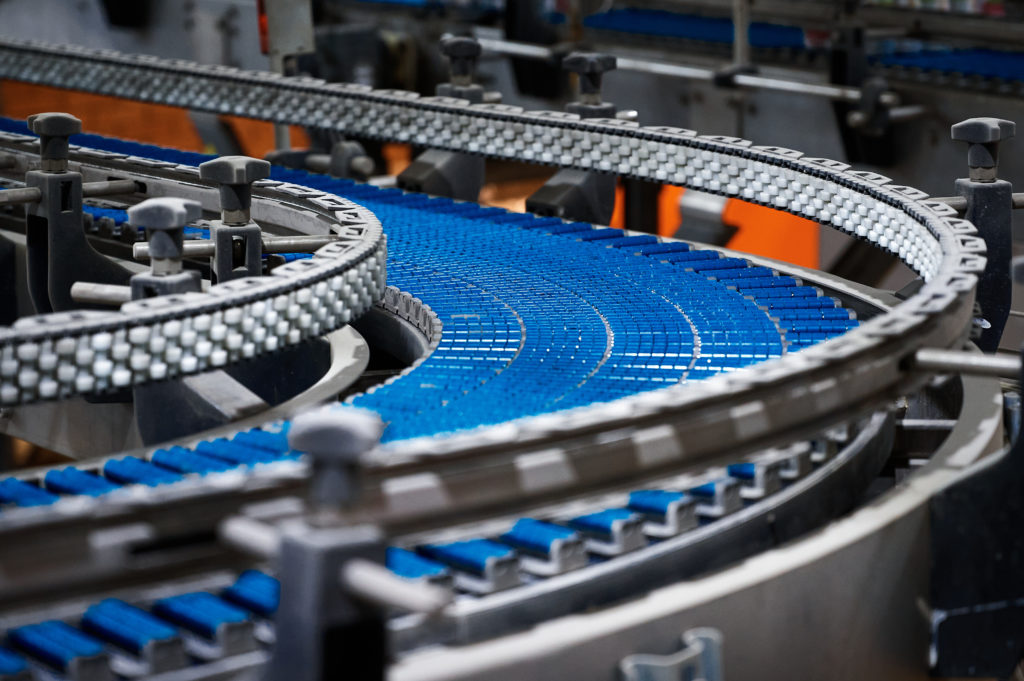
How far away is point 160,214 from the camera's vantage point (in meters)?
2.65

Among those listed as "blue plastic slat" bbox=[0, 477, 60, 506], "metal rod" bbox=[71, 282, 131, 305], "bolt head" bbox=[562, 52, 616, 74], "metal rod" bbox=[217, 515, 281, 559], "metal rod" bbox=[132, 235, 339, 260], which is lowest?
"blue plastic slat" bbox=[0, 477, 60, 506]

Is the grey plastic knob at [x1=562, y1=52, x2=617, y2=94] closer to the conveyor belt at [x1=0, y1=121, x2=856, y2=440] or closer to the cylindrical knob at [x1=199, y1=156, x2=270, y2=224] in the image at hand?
the conveyor belt at [x1=0, y1=121, x2=856, y2=440]

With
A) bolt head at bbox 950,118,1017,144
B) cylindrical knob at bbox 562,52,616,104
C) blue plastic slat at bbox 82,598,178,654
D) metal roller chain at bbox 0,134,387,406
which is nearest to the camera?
blue plastic slat at bbox 82,598,178,654

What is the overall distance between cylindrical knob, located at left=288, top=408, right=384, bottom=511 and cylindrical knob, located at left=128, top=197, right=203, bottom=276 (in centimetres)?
118

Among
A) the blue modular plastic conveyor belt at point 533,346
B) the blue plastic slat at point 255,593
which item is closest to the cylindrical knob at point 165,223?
the blue modular plastic conveyor belt at point 533,346

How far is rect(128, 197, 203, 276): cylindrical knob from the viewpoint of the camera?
264 centimetres

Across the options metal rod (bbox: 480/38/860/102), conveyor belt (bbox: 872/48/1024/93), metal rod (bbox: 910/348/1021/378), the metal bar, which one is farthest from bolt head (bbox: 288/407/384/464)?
conveyor belt (bbox: 872/48/1024/93)

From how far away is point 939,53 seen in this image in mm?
7570

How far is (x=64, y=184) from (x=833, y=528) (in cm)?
229

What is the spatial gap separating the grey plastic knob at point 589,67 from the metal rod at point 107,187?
151 centimetres

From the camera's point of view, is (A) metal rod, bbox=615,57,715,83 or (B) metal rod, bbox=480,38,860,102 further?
→ (A) metal rod, bbox=615,57,715,83

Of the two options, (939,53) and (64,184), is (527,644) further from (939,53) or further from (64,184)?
(939,53)

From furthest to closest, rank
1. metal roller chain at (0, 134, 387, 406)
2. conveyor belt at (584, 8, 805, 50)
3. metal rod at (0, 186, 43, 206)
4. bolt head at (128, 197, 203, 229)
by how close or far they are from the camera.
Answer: conveyor belt at (584, 8, 805, 50)
metal rod at (0, 186, 43, 206)
bolt head at (128, 197, 203, 229)
metal roller chain at (0, 134, 387, 406)

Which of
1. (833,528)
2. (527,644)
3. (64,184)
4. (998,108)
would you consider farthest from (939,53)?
(527,644)
